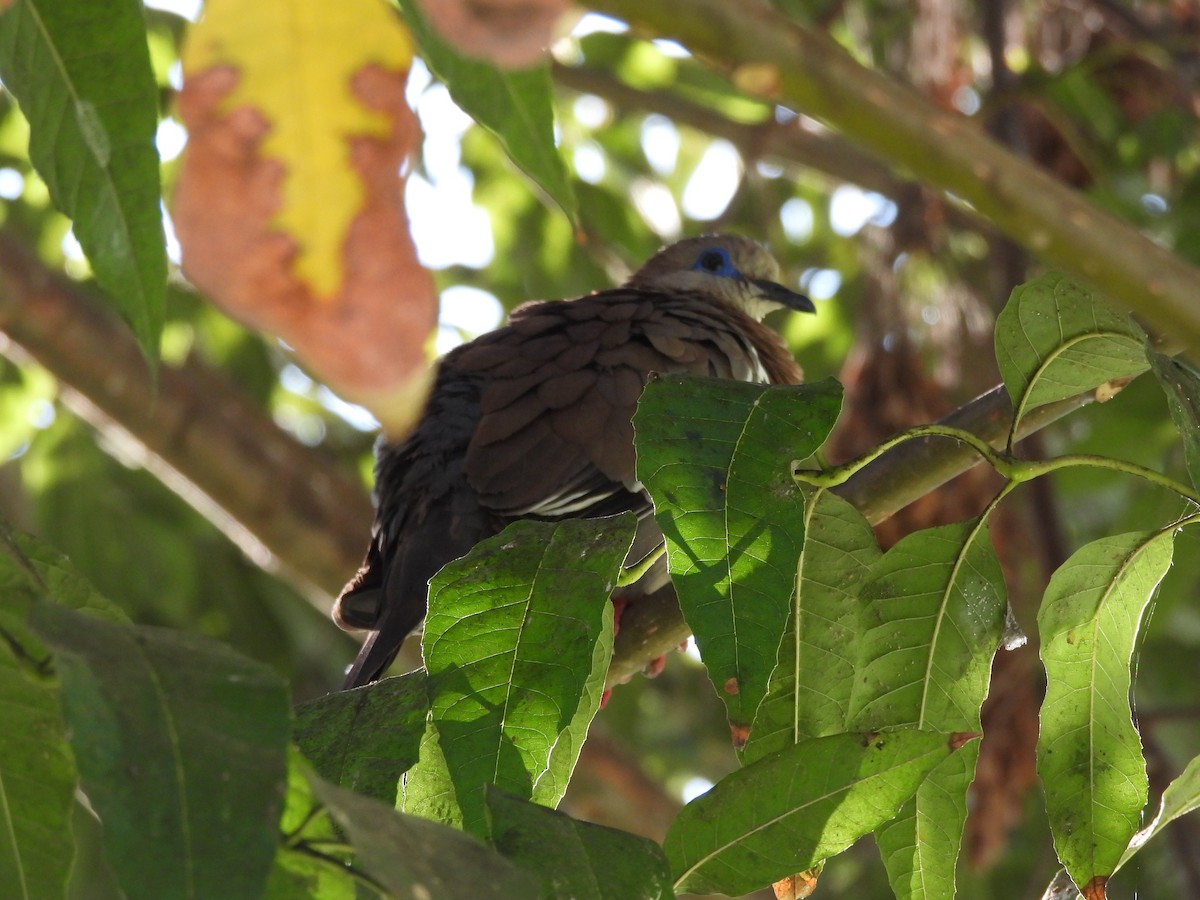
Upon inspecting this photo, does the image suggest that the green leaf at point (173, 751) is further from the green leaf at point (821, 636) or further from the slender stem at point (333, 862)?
the green leaf at point (821, 636)

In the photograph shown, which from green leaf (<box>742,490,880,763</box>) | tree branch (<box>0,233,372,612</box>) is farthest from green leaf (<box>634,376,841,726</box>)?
tree branch (<box>0,233,372,612</box>)

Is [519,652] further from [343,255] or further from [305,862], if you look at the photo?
[343,255]

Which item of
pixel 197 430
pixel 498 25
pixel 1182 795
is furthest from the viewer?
pixel 197 430

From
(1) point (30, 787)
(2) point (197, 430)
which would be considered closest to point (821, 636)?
(1) point (30, 787)

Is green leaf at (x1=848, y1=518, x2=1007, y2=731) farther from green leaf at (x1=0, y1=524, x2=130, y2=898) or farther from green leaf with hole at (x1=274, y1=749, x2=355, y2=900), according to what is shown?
green leaf at (x1=0, y1=524, x2=130, y2=898)

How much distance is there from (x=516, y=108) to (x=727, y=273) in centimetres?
357

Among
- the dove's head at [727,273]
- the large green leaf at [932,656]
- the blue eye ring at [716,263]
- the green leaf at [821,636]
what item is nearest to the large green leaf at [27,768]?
the green leaf at [821,636]

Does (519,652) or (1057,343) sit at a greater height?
(1057,343)

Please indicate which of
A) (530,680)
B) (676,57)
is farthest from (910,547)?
(676,57)

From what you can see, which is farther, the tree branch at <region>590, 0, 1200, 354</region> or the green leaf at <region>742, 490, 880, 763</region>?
the green leaf at <region>742, 490, 880, 763</region>

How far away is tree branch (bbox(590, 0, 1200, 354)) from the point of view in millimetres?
821

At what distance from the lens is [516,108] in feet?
3.76

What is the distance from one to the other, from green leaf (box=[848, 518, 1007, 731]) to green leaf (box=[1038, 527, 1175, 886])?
2.6 inches

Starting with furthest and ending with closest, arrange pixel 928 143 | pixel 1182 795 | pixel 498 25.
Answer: pixel 1182 795 → pixel 928 143 → pixel 498 25
